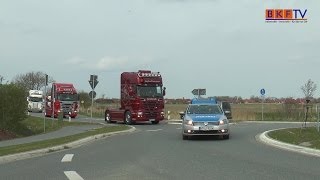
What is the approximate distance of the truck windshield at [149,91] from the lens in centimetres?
3659

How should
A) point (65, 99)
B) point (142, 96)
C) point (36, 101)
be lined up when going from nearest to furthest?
1. point (142, 96)
2. point (65, 99)
3. point (36, 101)

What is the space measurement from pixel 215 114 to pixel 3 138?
36.9ft

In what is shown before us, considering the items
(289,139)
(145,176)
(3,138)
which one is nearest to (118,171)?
(145,176)

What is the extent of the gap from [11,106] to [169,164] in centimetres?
1901

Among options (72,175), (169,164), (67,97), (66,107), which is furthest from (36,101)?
(72,175)

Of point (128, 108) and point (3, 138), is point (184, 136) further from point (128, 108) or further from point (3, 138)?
point (128, 108)

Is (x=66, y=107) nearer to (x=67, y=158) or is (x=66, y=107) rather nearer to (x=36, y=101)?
(x=36, y=101)

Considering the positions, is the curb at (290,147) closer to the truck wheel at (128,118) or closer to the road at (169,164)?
the road at (169,164)

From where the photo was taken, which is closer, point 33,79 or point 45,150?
point 45,150

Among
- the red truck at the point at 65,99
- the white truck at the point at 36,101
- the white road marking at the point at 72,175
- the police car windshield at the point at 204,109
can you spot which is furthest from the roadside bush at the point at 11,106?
the white truck at the point at 36,101

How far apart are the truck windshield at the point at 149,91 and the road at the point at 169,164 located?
18.4m

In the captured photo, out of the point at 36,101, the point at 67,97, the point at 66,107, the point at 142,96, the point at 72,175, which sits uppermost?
the point at 67,97

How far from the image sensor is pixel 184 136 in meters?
22.5

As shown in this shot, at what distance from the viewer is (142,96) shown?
120 ft
